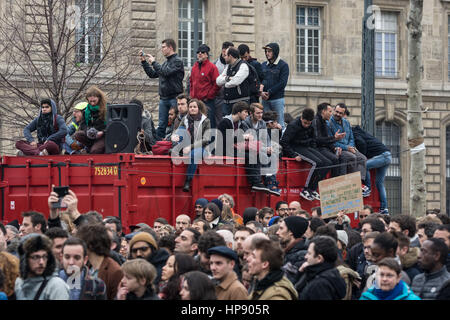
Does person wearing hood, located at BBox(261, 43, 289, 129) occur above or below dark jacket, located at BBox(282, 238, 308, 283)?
above

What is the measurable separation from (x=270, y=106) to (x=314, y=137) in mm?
1416

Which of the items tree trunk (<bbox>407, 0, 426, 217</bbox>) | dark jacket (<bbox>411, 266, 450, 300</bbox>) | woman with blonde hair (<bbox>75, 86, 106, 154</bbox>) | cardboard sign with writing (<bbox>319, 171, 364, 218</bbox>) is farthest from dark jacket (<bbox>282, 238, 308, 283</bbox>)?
tree trunk (<bbox>407, 0, 426, 217</bbox>)

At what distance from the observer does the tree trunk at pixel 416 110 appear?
19672 millimetres

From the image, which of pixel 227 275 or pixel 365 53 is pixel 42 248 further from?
pixel 365 53

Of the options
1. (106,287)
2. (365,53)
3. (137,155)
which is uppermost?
(365,53)

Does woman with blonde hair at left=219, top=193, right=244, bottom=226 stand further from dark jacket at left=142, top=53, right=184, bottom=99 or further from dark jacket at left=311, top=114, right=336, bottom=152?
dark jacket at left=142, top=53, right=184, bottom=99

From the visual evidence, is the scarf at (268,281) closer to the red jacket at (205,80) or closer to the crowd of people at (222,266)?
the crowd of people at (222,266)

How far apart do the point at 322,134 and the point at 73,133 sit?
4.07m

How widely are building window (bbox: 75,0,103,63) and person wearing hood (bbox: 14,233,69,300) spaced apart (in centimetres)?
1762

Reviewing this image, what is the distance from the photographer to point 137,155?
1448cm

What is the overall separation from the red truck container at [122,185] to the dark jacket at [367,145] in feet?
7.96

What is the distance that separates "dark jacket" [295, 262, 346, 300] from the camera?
7.72m

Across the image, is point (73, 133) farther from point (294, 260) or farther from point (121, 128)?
point (294, 260)

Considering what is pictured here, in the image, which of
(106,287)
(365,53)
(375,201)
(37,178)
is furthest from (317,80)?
(106,287)
